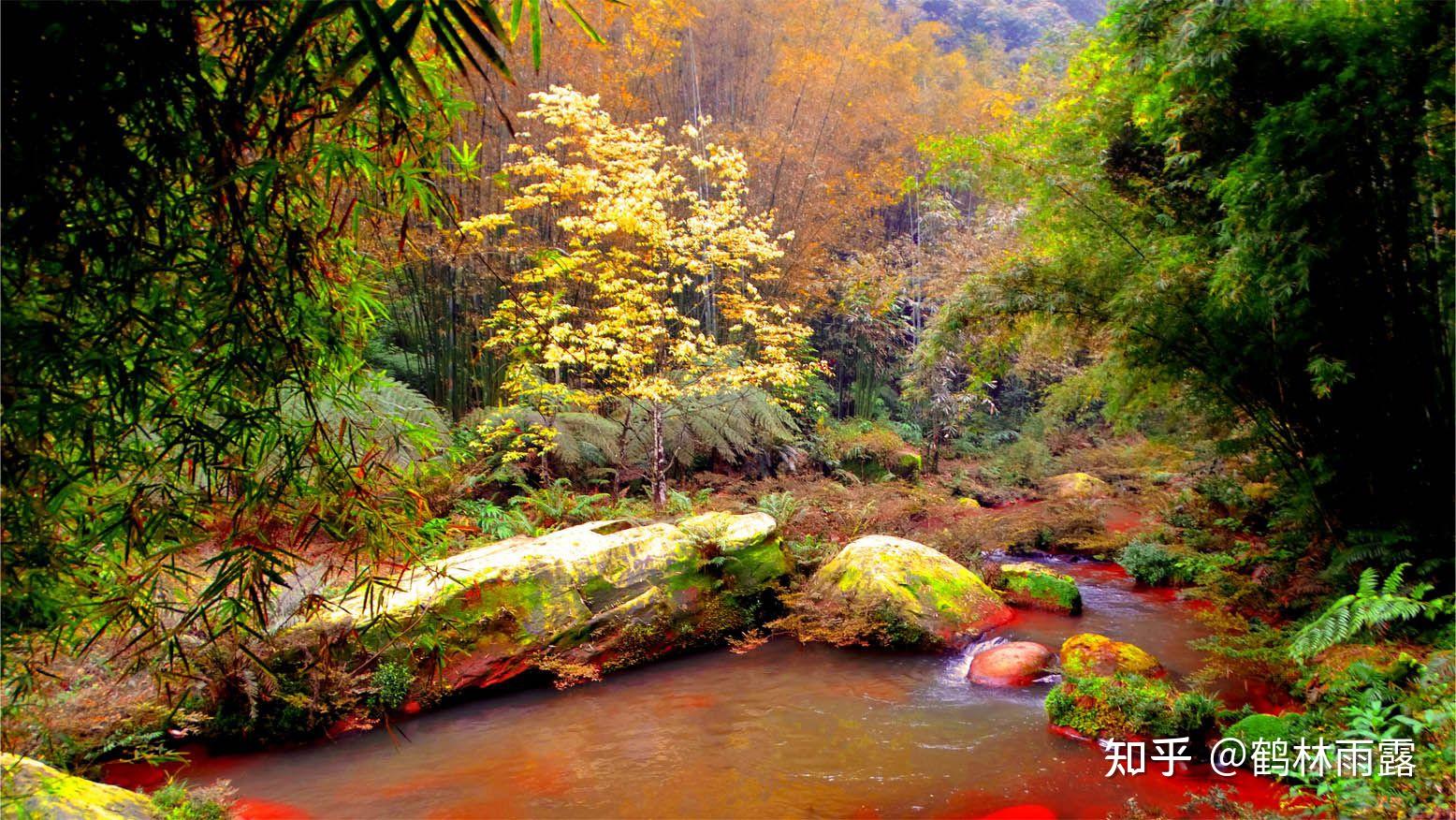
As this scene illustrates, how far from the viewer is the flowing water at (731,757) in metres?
3.36

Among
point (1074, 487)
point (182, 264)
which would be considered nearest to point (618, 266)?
point (182, 264)

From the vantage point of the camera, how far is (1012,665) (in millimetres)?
4844

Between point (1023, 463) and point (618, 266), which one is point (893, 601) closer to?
point (618, 266)

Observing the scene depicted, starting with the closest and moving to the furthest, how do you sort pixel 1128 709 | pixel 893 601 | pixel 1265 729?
pixel 1265 729 < pixel 1128 709 < pixel 893 601

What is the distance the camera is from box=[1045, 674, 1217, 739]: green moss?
366cm

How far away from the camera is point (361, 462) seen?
3.25 feet

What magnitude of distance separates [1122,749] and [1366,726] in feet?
4.09

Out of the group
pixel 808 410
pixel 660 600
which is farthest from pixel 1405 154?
pixel 808 410

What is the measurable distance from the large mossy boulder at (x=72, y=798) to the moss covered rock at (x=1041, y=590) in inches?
243

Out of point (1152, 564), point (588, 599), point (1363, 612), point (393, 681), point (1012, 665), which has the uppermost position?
point (1363, 612)

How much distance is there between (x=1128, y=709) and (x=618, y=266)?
5.56 meters

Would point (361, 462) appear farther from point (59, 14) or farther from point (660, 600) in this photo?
point (660, 600)

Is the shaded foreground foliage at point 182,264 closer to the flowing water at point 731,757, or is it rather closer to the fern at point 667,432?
the flowing water at point 731,757

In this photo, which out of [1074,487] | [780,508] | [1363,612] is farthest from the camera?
[1074,487]
